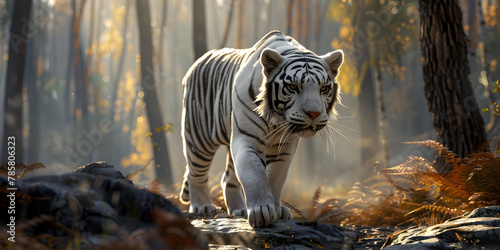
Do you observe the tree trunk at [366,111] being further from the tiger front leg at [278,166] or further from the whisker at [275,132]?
the whisker at [275,132]

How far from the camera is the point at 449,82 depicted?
595 centimetres

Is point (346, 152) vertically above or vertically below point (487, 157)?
below

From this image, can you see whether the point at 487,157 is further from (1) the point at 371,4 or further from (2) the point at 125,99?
(2) the point at 125,99

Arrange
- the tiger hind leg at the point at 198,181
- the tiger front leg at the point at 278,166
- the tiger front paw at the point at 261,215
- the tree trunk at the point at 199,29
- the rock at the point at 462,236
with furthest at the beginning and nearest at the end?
the tree trunk at the point at 199,29, the tiger hind leg at the point at 198,181, the tiger front leg at the point at 278,166, the tiger front paw at the point at 261,215, the rock at the point at 462,236

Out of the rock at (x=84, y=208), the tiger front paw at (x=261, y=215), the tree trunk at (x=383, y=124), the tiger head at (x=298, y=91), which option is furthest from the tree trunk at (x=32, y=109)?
the rock at (x=84, y=208)

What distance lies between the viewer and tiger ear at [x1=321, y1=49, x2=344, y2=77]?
4.50 m

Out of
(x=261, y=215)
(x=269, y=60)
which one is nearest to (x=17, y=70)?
(x=269, y=60)

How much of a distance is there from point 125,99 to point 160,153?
22.1 meters

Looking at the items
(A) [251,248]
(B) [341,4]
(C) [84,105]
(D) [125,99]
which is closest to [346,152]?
(D) [125,99]

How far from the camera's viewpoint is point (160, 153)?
13.0 meters

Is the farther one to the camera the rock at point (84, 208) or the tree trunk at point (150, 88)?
the tree trunk at point (150, 88)

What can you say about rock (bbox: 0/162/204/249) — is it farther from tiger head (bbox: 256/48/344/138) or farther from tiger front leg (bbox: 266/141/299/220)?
tiger front leg (bbox: 266/141/299/220)

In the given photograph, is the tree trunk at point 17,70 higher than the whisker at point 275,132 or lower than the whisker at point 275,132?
higher

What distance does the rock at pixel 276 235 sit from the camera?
3.78m
